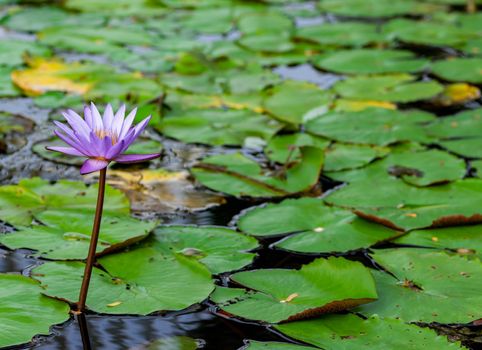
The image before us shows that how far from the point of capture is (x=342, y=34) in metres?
4.41

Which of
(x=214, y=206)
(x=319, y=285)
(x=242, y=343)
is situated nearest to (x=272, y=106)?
(x=214, y=206)

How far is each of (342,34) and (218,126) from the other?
1.57 meters

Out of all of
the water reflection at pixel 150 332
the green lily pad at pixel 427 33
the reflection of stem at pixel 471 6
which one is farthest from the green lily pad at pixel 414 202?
the reflection of stem at pixel 471 6

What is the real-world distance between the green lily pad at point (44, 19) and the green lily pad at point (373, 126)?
6.11ft

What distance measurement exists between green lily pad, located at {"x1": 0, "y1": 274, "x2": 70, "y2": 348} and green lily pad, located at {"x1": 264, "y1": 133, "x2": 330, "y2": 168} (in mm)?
1152

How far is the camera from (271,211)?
Answer: 2.40m

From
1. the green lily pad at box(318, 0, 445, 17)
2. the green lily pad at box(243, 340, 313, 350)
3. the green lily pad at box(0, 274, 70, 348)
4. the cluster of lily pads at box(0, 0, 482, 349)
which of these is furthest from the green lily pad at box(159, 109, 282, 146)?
the green lily pad at box(318, 0, 445, 17)

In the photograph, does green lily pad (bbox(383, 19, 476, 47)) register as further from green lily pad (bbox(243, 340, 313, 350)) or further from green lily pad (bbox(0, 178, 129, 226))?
green lily pad (bbox(243, 340, 313, 350))

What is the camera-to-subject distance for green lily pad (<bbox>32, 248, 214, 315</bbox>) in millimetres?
1847

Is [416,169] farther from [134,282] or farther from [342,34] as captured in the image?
[342,34]

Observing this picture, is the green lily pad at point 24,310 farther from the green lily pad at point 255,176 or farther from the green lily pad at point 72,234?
the green lily pad at point 255,176

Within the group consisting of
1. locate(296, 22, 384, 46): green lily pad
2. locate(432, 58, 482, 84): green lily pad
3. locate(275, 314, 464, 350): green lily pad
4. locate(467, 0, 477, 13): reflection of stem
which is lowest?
locate(275, 314, 464, 350): green lily pad

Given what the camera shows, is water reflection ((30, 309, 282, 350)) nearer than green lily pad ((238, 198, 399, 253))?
Yes

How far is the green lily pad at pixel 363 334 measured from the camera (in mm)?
1691
